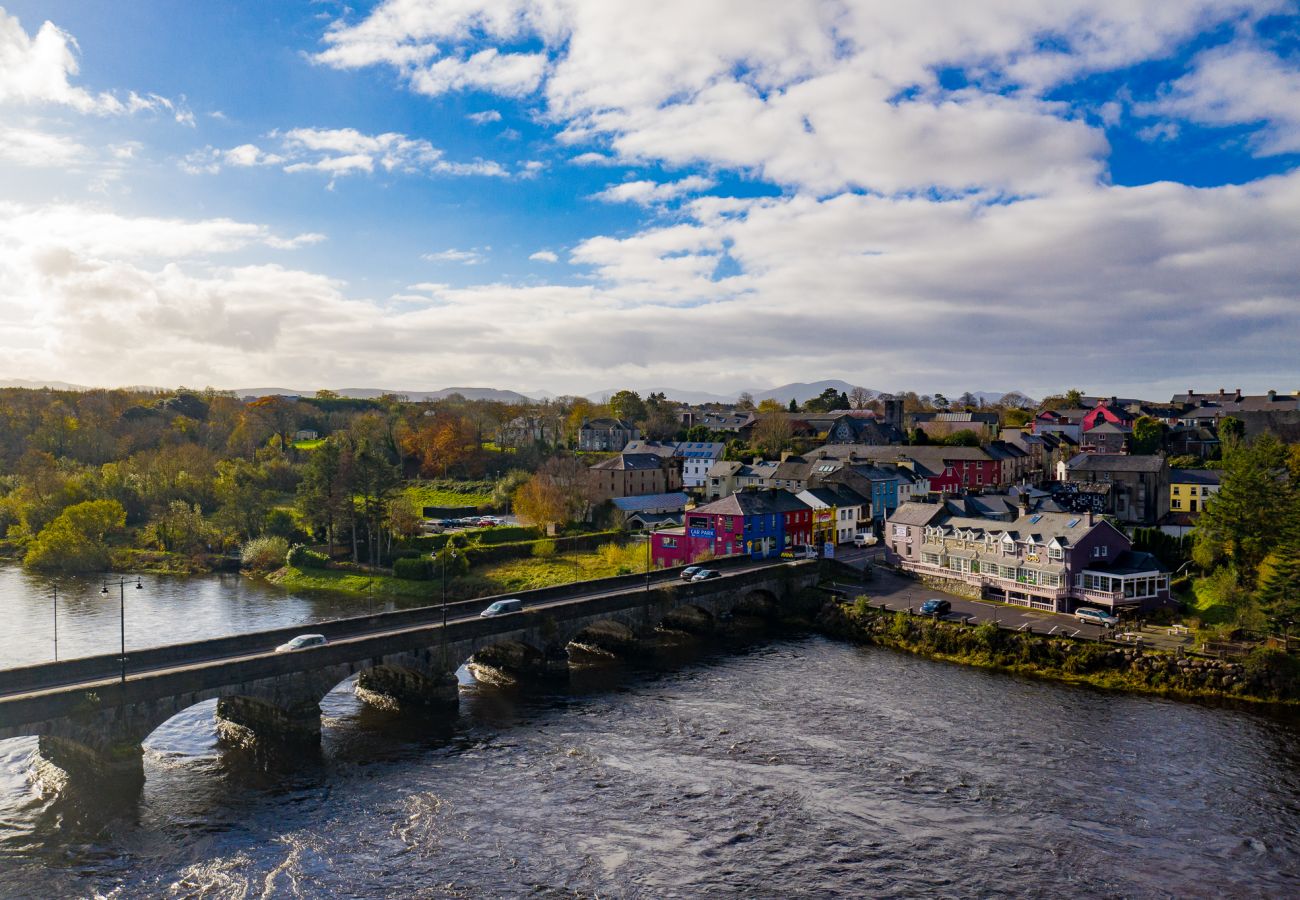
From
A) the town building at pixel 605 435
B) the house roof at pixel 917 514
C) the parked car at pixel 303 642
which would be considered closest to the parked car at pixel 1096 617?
the house roof at pixel 917 514

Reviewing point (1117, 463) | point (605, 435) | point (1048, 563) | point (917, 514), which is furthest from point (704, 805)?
point (605, 435)

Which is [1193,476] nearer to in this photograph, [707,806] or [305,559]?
[707,806]

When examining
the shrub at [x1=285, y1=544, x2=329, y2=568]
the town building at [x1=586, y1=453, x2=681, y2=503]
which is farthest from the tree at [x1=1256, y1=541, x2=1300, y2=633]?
the shrub at [x1=285, y1=544, x2=329, y2=568]

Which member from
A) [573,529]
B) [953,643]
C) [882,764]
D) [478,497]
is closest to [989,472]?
[573,529]

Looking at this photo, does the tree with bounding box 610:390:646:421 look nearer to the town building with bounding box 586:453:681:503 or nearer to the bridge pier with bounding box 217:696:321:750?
the town building with bounding box 586:453:681:503

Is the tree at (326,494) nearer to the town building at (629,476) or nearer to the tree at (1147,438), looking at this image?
the town building at (629,476)

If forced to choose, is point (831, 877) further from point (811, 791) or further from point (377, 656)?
point (377, 656)
